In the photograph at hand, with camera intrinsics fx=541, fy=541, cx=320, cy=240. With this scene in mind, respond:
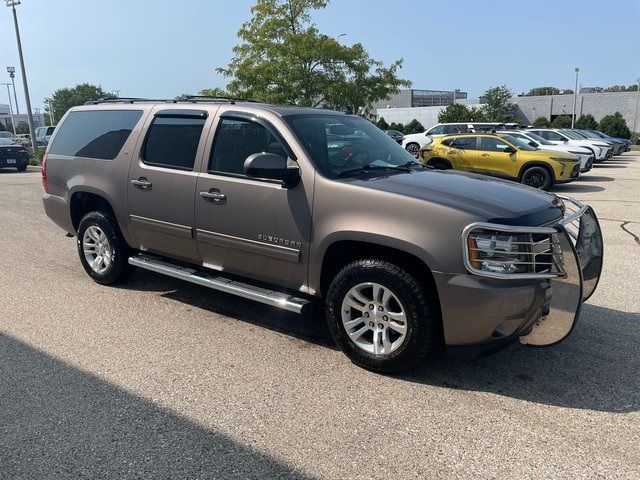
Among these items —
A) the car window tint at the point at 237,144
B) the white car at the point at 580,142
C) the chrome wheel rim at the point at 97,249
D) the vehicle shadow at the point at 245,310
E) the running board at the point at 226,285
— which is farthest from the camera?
the white car at the point at 580,142

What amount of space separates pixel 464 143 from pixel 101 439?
46.8ft

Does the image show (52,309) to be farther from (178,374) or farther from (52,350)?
A: (178,374)

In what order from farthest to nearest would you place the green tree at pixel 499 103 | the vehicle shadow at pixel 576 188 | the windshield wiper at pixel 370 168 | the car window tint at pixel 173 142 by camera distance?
the green tree at pixel 499 103 < the vehicle shadow at pixel 576 188 < the car window tint at pixel 173 142 < the windshield wiper at pixel 370 168

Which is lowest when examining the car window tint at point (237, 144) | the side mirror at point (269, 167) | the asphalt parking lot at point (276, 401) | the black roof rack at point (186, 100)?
the asphalt parking lot at point (276, 401)

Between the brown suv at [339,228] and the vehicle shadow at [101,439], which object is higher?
the brown suv at [339,228]

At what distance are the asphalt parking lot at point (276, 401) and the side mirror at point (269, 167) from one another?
4.51 ft

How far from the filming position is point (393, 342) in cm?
383

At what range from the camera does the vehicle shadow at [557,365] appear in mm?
3561

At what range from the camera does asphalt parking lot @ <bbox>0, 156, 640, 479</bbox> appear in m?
2.86

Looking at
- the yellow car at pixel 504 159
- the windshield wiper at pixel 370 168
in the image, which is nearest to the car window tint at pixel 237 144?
the windshield wiper at pixel 370 168

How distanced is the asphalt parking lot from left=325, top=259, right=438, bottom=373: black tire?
0.14m

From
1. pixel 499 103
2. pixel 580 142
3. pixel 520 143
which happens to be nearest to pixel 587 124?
pixel 499 103

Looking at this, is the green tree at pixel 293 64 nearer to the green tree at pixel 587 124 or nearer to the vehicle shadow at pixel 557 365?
the vehicle shadow at pixel 557 365

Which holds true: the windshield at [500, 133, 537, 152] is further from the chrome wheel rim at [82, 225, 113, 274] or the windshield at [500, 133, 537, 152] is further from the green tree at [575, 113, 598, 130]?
the green tree at [575, 113, 598, 130]
